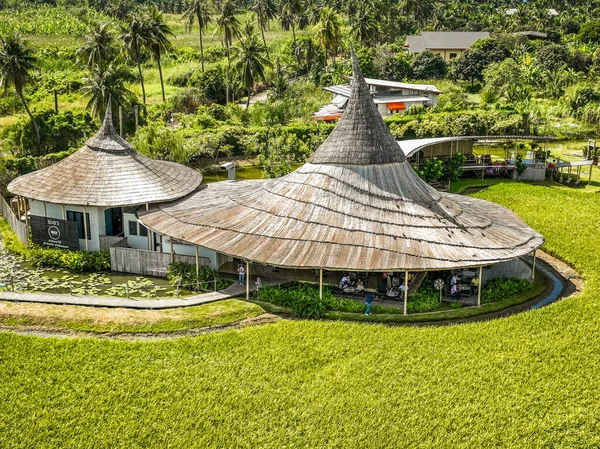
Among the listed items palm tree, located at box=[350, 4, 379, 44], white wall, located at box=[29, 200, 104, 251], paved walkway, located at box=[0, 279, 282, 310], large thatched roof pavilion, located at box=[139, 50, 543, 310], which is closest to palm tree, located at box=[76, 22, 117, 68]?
white wall, located at box=[29, 200, 104, 251]

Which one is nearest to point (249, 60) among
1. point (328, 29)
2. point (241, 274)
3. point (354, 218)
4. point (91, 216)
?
point (328, 29)

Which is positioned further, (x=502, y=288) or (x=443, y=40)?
(x=443, y=40)

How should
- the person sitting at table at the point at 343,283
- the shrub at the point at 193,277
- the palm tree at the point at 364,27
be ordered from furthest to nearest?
the palm tree at the point at 364,27 < the shrub at the point at 193,277 < the person sitting at table at the point at 343,283

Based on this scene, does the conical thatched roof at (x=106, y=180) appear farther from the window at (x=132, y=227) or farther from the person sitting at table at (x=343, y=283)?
the person sitting at table at (x=343, y=283)

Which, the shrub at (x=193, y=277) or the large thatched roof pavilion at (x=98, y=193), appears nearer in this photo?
the shrub at (x=193, y=277)

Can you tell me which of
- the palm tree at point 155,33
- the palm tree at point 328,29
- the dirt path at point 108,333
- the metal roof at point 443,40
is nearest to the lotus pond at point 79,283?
the dirt path at point 108,333

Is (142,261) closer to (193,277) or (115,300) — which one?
(193,277)

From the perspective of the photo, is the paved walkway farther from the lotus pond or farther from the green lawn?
the green lawn
